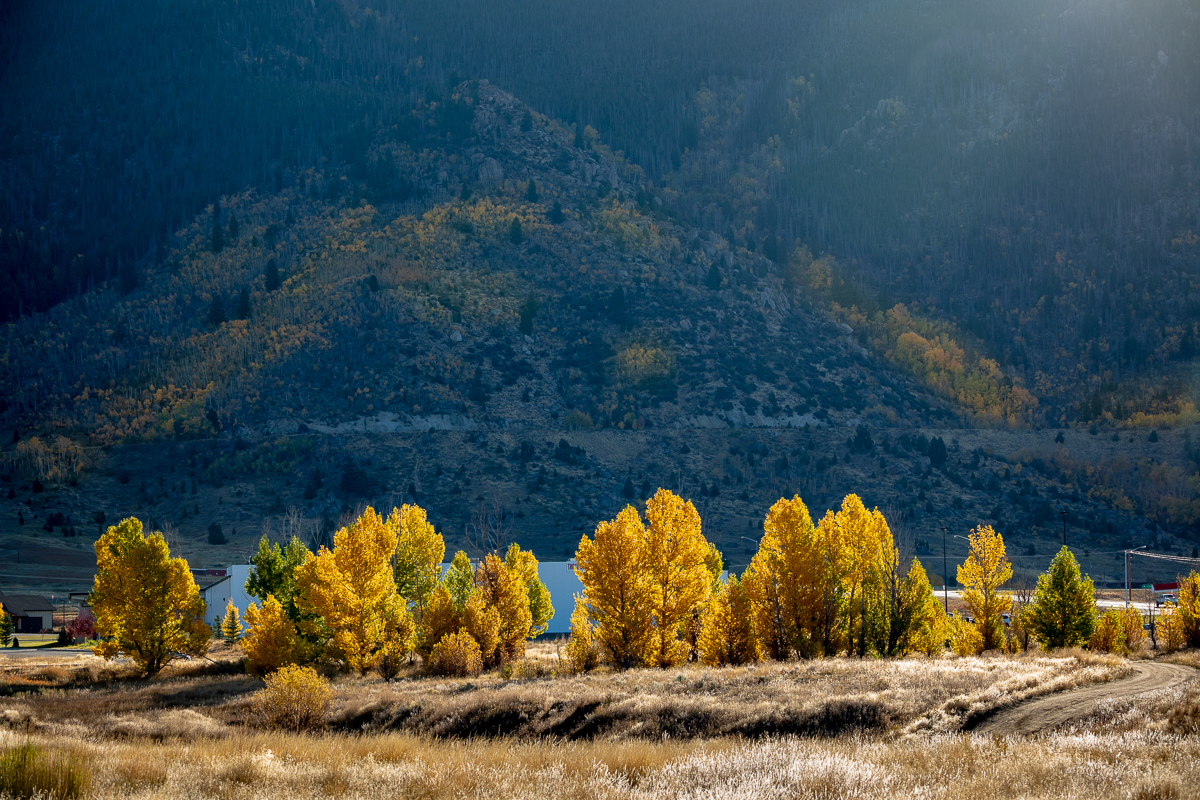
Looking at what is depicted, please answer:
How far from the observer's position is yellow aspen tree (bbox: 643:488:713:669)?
1754 inches

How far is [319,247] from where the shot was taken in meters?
184

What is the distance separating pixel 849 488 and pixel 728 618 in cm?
9413

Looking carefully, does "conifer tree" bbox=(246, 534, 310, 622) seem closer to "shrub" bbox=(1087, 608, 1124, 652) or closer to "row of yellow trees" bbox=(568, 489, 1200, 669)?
"row of yellow trees" bbox=(568, 489, 1200, 669)

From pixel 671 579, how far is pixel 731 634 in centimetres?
386

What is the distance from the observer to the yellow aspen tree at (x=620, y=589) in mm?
44125

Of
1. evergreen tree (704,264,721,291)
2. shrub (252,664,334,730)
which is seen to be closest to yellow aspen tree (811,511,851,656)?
shrub (252,664,334,730)

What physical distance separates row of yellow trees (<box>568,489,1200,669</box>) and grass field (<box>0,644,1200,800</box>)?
4462 millimetres

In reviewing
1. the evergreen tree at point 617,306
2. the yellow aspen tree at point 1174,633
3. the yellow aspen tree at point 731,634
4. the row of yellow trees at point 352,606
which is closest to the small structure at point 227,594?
the row of yellow trees at point 352,606

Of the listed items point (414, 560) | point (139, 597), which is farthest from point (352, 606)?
point (139, 597)

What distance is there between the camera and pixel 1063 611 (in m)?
47.8

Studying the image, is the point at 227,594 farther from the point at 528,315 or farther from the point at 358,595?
the point at 528,315

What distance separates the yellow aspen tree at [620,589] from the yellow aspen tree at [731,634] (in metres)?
3.13

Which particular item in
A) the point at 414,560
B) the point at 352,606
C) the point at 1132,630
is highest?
the point at 414,560

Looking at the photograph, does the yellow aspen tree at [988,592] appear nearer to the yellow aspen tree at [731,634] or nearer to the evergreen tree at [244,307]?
the yellow aspen tree at [731,634]
